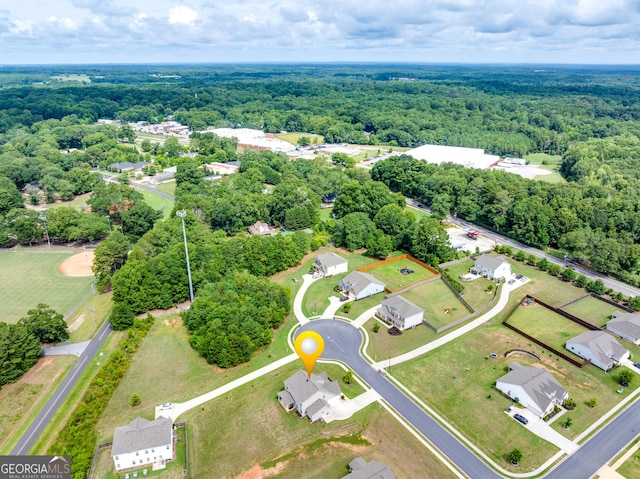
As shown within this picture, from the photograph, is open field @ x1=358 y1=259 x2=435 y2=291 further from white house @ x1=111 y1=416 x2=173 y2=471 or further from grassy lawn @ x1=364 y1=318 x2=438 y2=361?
white house @ x1=111 y1=416 x2=173 y2=471

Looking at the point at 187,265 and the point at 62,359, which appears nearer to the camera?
the point at 62,359

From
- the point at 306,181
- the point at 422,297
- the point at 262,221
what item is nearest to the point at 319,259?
the point at 422,297

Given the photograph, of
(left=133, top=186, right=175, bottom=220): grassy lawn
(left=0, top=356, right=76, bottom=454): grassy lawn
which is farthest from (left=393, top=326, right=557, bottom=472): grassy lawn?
(left=133, top=186, right=175, bottom=220): grassy lawn

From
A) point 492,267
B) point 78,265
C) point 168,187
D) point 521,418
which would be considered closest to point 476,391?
point 521,418

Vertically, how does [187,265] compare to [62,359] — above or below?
above

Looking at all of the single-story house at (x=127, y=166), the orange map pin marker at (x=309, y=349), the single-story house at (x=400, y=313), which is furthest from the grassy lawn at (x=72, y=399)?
the single-story house at (x=127, y=166)

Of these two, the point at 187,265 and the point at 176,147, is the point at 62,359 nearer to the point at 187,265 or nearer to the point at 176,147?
the point at 187,265
